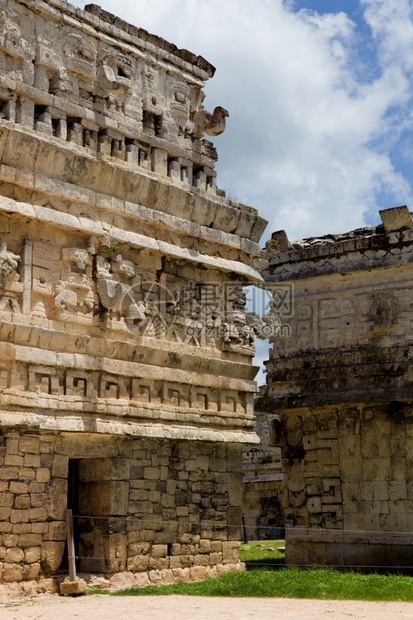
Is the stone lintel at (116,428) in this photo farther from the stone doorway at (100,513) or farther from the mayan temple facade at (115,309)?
the stone doorway at (100,513)

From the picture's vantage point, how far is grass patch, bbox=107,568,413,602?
9.90 m

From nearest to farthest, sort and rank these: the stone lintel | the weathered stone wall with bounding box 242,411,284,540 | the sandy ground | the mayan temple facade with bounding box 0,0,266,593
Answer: the sandy ground → the stone lintel → the mayan temple facade with bounding box 0,0,266,593 → the weathered stone wall with bounding box 242,411,284,540

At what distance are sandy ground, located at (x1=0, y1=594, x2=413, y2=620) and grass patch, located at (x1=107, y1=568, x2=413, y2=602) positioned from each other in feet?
0.96

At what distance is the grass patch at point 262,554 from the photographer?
1454 centimetres

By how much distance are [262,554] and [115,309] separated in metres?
7.19

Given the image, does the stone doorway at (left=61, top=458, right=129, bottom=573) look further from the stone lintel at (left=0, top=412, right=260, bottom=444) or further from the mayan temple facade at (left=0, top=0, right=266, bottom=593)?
the stone lintel at (left=0, top=412, right=260, bottom=444)

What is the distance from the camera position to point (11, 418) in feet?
31.9

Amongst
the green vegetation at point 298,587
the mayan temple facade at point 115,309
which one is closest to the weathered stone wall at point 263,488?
the mayan temple facade at point 115,309

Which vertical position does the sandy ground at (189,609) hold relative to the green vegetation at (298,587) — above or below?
below

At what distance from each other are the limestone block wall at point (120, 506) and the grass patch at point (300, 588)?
0.60 meters

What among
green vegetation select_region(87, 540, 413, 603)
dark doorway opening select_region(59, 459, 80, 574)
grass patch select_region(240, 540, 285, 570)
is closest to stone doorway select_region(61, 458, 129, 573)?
dark doorway opening select_region(59, 459, 80, 574)

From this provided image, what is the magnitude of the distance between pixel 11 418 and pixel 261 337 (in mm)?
4843

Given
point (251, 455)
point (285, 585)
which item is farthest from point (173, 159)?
point (251, 455)

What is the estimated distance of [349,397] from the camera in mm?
13680
